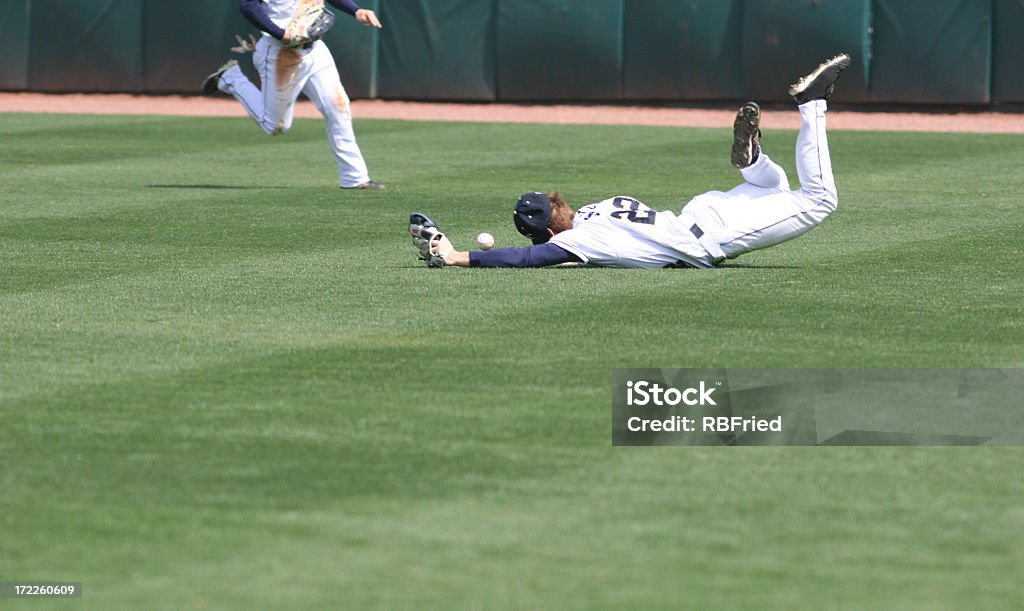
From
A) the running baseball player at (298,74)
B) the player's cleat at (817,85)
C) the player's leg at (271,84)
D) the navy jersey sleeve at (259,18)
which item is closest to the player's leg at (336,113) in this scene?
the running baseball player at (298,74)

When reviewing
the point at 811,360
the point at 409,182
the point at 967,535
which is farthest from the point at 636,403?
the point at 409,182

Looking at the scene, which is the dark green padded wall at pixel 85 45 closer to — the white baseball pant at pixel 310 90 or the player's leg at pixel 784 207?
the white baseball pant at pixel 310 90

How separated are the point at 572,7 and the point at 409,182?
964cm

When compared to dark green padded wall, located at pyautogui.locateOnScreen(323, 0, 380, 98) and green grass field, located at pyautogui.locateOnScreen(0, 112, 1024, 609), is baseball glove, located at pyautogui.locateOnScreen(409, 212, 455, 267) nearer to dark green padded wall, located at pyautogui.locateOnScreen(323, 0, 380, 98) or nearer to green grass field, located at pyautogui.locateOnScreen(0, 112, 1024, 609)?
green grass field, located at pyautogui.locateOnScreen(0, 112, 1024, 609)

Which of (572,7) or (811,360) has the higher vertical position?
(572,7)

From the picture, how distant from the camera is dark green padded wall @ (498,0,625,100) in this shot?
23.4 m

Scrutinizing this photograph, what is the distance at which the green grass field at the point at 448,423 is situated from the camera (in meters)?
4.27

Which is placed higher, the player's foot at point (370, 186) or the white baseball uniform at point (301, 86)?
the white baseball uniform at point (301, 86)

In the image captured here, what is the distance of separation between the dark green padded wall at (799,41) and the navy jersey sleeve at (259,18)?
10568 mm

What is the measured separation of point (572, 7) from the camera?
23.4m

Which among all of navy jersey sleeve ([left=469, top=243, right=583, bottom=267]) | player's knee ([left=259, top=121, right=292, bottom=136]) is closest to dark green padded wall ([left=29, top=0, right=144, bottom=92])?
player's knee ([left=259, top=121, right=292, bottom=136])

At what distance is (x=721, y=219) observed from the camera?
29.1 feet

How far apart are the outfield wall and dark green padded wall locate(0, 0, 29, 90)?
2 cm

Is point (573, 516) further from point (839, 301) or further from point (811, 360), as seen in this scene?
point (839, 301)
